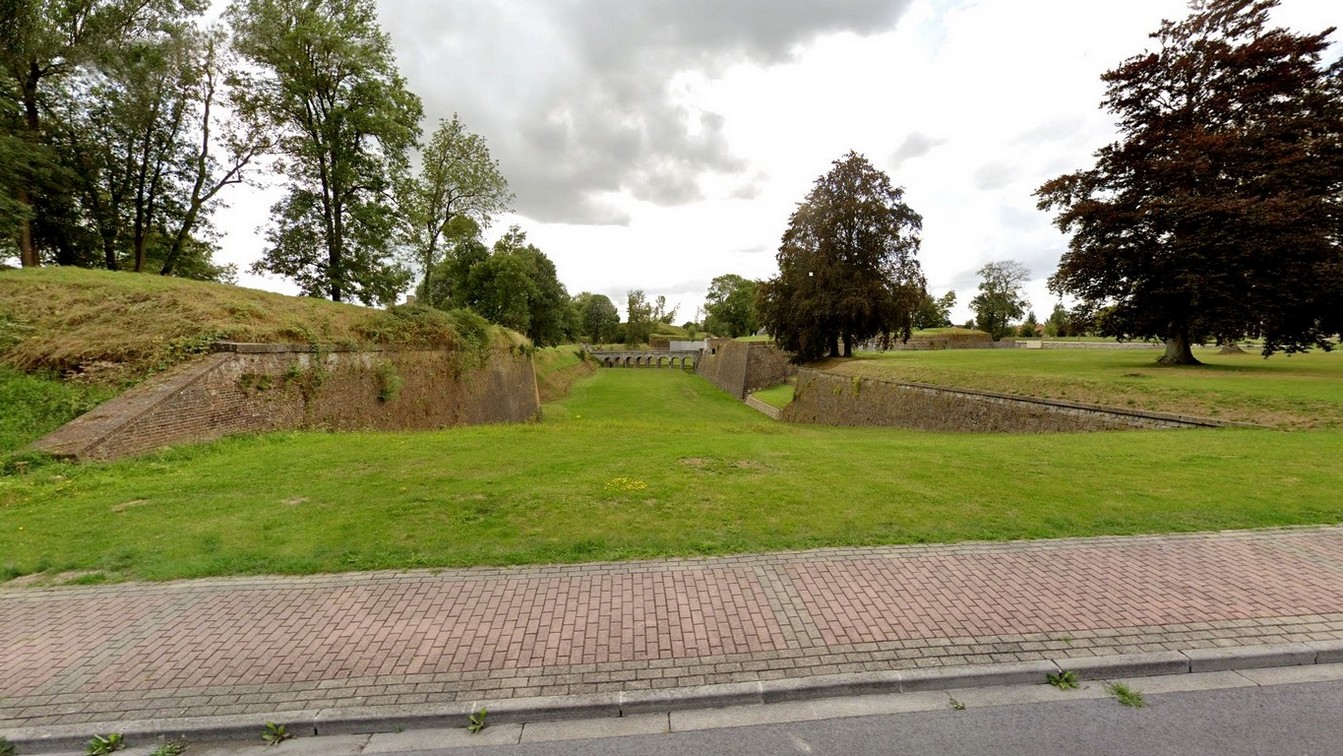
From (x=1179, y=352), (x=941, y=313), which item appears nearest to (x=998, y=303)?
(x=941, y=313)

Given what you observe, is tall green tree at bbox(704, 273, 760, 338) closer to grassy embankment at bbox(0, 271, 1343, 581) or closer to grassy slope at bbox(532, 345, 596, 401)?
grassy slope at bbox(532, 345, 596, 401)

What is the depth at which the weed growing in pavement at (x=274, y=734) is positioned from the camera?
3032 millimetres

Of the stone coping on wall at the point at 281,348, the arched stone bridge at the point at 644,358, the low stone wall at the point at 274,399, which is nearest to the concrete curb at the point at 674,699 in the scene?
the low stone wall at the point at 274,399

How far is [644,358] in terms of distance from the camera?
7850 cm

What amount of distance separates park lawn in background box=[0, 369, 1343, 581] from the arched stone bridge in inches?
2632

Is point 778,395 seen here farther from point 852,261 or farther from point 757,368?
point 852,261

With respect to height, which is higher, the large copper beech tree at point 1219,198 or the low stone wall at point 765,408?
the large copper beech tree at point 1219,198

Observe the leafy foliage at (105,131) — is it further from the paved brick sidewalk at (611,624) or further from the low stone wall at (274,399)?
the paved brick sidewalk at (611,624)

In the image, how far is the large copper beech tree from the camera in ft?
52.6

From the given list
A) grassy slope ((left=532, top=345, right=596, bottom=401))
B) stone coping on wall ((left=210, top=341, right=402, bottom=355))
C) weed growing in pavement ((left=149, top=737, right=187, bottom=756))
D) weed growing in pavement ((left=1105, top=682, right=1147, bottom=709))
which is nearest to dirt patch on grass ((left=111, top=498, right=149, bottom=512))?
weed growing in pavement ((left=149, top=737, right=187, bottom=756))

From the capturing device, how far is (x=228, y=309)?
Answer: 11.7m

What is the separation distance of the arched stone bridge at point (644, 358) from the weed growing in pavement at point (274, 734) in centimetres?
7277

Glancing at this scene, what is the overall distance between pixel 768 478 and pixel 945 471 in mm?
2896

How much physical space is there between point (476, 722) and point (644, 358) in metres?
75.6
